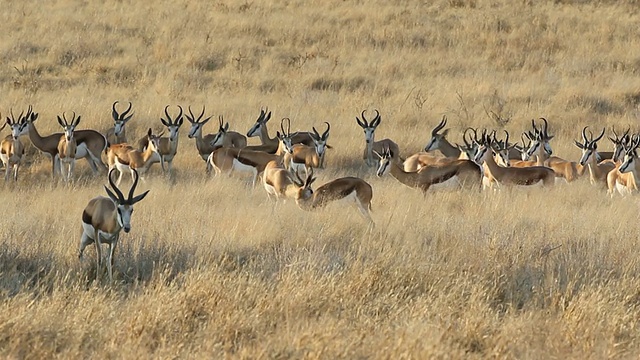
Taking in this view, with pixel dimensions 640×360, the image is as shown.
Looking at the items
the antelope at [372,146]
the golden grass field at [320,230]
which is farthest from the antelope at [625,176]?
the antelope at [372,146]

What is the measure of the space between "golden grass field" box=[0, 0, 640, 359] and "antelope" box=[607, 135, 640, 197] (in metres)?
0.50

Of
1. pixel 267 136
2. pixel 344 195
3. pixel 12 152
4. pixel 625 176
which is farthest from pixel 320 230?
pixel 267 136

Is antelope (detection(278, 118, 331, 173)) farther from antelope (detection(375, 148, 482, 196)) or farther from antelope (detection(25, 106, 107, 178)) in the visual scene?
antelope (detection(25, 106, 107, 178))

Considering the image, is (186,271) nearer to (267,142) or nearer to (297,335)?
(297,335)

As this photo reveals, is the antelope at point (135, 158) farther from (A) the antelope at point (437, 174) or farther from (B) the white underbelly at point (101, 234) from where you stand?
(B) the white underbelly at point (101, 234)

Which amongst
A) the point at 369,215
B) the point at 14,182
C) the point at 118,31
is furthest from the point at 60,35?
the point at 369,215

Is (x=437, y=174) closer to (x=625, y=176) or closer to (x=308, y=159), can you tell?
(x=308, y=159)

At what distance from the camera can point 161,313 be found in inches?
254

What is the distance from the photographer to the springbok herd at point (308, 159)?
12156 mm

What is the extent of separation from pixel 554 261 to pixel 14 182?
28.6 ft

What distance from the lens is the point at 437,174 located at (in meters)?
12.8

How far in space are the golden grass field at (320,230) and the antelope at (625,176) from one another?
0.50 metres

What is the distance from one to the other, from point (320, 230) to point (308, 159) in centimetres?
607

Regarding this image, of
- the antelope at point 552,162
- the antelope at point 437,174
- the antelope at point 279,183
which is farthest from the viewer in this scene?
the antelope at point 552,162
